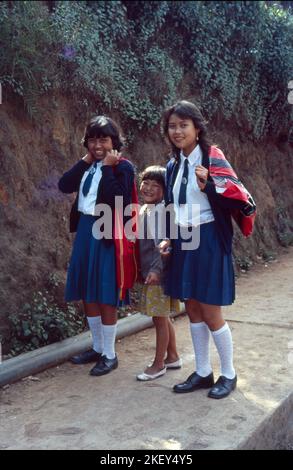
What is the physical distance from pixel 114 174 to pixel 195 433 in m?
1.87

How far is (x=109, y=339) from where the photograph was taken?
4.24m

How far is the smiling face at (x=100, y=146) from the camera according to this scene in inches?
162

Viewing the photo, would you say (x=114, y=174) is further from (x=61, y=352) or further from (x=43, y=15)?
(x=43, y=15)

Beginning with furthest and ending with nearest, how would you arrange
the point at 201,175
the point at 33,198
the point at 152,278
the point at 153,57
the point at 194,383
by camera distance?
the point at 153,57, the point at 33,198, the point at 152,278, the point at 194,383, the point at 201,175

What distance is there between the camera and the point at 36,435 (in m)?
3.21

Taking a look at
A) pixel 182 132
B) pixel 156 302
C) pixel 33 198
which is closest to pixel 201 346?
pixel 156 302

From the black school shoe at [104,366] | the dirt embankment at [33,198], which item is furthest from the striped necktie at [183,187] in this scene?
the dirt embankment at [33,198]

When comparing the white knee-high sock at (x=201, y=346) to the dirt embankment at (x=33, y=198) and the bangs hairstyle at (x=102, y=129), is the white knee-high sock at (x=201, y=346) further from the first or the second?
the dirt embankment at (x=33, y=198)

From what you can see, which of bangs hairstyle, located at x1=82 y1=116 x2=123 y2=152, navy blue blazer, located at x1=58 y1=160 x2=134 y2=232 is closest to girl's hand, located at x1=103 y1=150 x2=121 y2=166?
navy blue blazer, located at x1=58 y1=160 x2=134 y2=232

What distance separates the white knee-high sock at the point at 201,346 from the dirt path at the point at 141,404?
15 centimetres

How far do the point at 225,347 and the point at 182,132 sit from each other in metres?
1.42

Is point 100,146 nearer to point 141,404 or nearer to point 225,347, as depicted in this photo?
point 225,347

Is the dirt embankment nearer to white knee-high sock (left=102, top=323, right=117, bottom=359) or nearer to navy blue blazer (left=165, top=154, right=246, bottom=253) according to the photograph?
white knee-high sock (left=102, top=323, right=117, bottom=359)

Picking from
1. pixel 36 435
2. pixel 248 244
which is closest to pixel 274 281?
pixel 248 244
